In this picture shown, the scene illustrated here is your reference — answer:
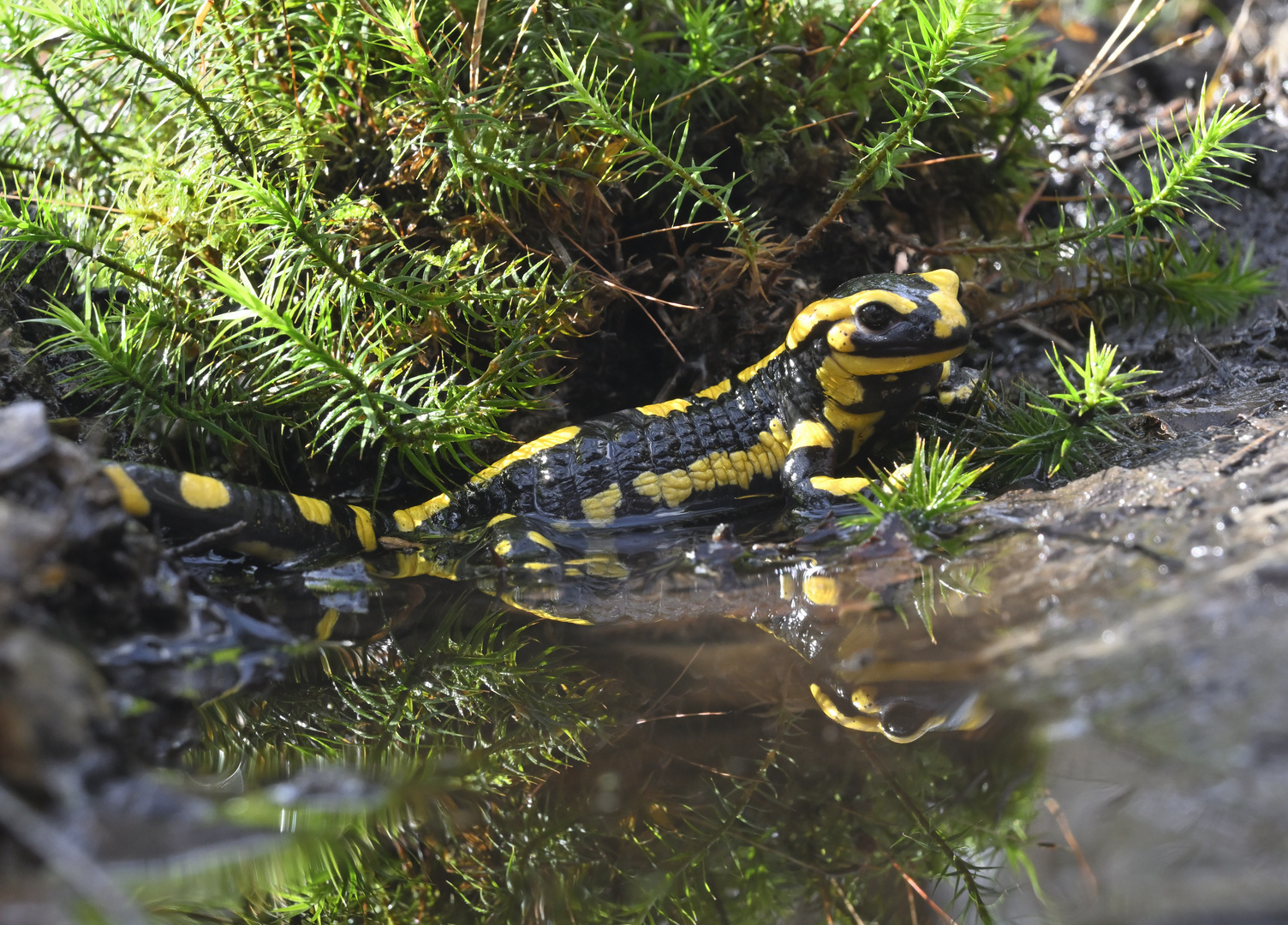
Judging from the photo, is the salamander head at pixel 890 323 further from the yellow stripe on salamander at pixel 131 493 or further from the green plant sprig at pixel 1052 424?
the yellow stripe on salamander at pixel 131 493

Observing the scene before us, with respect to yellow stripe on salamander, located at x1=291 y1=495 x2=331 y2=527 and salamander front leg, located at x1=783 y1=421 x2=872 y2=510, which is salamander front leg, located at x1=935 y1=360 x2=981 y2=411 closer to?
salamander front leg, located at x1=783 y1=421 x2=872 y2=510

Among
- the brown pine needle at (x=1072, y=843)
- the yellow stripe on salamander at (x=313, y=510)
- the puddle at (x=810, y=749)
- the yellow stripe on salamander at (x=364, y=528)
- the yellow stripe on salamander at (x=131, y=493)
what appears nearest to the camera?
the brown pine needle at (x=1072, y=843)

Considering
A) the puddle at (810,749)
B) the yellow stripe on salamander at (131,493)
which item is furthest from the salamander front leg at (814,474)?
the yellow stripe on salamander at (131,493)

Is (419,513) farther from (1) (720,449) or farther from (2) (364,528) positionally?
(1) (720,449)

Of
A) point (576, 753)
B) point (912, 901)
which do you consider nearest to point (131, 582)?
point (576, 753)

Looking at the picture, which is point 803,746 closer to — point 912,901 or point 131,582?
point 912,901

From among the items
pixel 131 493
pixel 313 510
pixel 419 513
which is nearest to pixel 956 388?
pixel 419 513

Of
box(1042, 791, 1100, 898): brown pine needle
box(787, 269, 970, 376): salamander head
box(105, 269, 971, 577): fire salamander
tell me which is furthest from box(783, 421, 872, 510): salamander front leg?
box(1042, 791, 1100, 898): brown pine needle

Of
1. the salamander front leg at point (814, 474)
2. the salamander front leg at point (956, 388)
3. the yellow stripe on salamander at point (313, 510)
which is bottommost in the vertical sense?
the salamander front leg at point (814, 474)
